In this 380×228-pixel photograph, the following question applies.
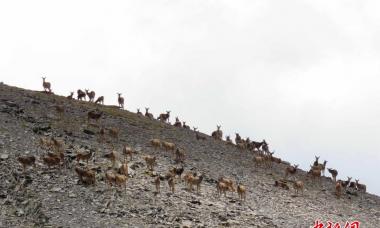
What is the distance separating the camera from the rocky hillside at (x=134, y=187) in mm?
34594

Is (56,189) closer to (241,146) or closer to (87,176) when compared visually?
(87,176)

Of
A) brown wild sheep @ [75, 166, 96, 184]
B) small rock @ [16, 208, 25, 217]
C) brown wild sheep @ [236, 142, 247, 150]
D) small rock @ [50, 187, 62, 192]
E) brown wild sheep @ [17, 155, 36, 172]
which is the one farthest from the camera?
brown wild sheep @ [236, 142, 247, 150]

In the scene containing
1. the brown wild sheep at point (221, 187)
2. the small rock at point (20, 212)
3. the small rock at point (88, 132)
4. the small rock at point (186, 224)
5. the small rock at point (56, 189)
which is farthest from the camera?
the small rock at point (88, 132)

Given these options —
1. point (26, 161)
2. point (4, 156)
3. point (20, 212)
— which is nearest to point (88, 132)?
point (4, 156)

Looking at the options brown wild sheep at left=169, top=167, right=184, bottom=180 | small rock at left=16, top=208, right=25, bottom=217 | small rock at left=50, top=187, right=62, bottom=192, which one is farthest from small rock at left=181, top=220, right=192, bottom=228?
brown wild sheep at left=169, top=167, right=184, bottom=180

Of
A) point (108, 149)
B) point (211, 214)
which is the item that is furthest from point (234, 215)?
point (108, 149)

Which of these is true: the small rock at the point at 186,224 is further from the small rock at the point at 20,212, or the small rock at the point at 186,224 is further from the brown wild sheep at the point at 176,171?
the brown wild sheep at the point at 176,171

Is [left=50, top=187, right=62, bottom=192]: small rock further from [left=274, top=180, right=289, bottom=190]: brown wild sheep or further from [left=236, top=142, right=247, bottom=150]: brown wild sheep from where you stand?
[left=236, top=142, right=247, bottom=150]: brown wild sheep

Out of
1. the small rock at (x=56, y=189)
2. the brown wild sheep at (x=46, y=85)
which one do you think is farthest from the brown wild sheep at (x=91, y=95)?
the small rock at (x=56, y=189)

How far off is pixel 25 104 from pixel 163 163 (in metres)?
16.2

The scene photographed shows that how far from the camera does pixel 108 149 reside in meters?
47.3

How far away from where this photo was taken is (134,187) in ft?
129

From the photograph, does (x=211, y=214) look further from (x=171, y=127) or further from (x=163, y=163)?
(x=171, y=127)

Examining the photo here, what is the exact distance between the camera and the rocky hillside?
34594mm
